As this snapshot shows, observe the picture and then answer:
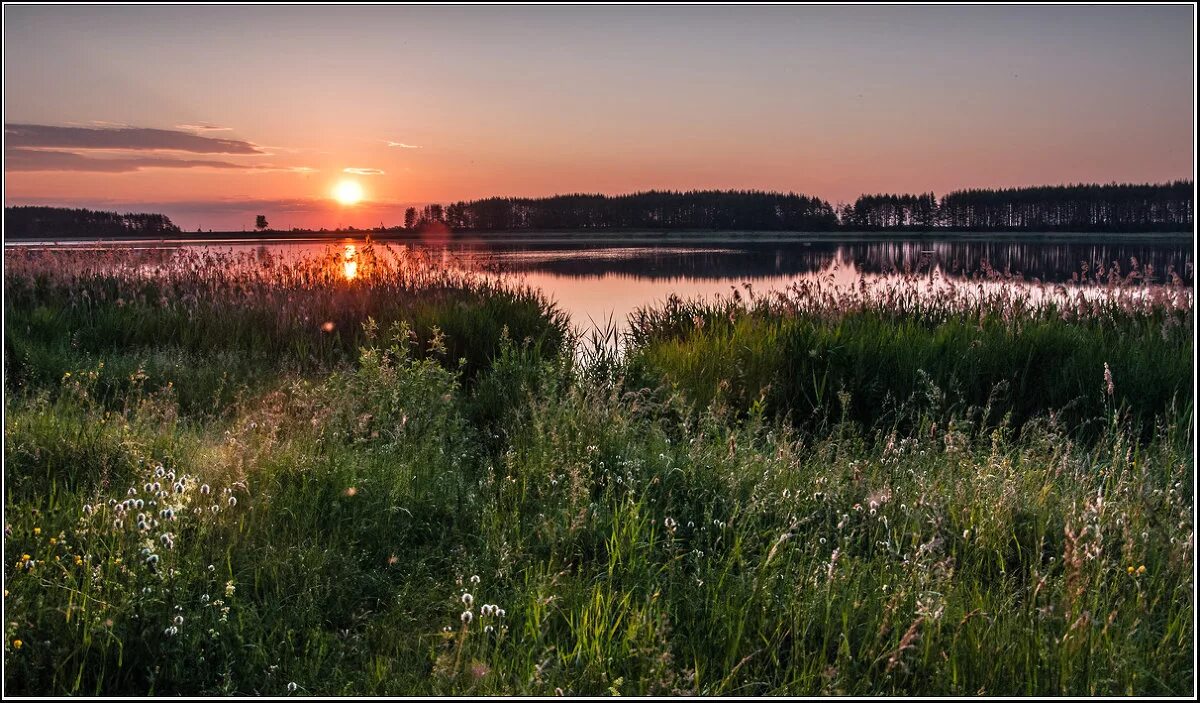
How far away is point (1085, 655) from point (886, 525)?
43.8 inches

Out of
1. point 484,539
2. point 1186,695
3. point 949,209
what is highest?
point 949,209

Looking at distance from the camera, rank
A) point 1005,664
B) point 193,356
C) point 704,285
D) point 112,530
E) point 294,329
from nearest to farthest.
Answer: point 1005,664 < point 112,530 < point 193,356 < point 294,329 < point 704,285

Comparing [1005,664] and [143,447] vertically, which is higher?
[143,447]

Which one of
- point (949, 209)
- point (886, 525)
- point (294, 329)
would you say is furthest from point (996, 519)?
point (949, 209)

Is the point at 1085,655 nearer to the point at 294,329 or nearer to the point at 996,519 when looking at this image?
the point at 996,519

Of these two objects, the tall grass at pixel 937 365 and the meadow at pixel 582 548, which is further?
the tall grass at pixel 937 365

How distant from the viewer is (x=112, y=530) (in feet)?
12.3

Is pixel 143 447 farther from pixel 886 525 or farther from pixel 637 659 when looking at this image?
pixel 886 525

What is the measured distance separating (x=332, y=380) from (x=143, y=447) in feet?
4.77

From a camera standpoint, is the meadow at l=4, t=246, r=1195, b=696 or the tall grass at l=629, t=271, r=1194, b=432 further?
the tall grass at l=629, t=271, r=1194, b=432

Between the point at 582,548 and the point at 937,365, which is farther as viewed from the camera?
the point at 937,365

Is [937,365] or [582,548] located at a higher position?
[937,365]

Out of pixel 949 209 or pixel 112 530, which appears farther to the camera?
pixel 949 209

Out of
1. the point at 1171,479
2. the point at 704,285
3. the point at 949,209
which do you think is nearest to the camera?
the point at 1171,479
